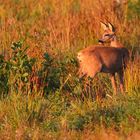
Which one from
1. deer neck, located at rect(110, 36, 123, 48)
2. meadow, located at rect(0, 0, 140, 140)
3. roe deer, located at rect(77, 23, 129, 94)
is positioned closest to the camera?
meadow, located at rect(0, 0, 140, 140)

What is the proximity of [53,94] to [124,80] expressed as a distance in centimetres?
139

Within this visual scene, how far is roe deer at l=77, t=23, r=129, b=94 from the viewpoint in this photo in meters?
10.9

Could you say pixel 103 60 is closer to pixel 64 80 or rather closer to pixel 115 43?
pixel 64 80

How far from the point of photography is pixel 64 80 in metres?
10.6

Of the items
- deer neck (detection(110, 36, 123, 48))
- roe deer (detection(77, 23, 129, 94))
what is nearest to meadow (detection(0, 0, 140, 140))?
roe deer (detection(77, 23, 129, 94))

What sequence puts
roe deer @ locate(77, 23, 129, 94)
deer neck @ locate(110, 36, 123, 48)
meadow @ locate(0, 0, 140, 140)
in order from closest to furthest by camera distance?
meadow @ locate(0, 0, 140, 140)
roe deer @ locate(77, 23, 129, 94)
deer neck @ locate(110, 36, 123, 48)

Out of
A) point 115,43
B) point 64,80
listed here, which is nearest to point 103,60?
point 64,80

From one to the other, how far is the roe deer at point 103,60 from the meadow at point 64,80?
0.15 meters

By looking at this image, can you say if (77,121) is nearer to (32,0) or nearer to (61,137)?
(61,137)

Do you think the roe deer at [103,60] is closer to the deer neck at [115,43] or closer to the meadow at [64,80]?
the meadow at [64,80]

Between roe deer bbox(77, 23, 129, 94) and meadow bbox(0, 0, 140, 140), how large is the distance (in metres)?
0.15

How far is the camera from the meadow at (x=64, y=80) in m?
8.04

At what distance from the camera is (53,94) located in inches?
393

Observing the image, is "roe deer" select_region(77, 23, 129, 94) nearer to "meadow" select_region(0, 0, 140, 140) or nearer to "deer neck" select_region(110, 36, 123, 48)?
"meadow" select_region(0, 0, 140, 140)
